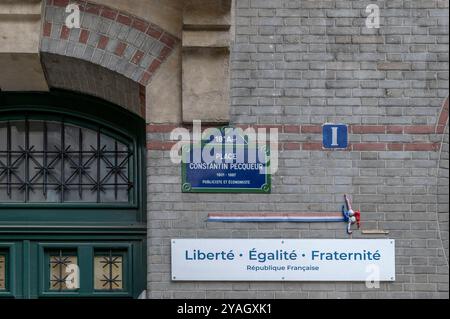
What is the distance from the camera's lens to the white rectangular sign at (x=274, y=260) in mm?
7445

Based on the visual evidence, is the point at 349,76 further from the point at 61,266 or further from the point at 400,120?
the point at 61,266

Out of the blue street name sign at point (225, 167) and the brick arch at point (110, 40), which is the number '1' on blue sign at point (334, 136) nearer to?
the blue street name sign at point (225, 167)

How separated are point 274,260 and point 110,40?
7.30 ft

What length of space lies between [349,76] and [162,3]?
1.64 meters

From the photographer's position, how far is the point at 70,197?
26.5 ft

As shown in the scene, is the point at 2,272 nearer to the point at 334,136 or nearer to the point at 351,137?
the point at 334,136

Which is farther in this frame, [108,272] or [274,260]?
[108,272]

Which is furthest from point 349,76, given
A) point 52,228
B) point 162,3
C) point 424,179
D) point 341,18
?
point 52,228

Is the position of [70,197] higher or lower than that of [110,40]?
lower

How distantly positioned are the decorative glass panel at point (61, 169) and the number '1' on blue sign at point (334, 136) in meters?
1.72

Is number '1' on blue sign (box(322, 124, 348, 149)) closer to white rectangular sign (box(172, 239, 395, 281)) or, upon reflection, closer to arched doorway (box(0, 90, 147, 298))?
white rectangular sign (box(172, 239, 395, 281))

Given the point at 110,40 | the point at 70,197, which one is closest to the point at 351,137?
the point at 110,40

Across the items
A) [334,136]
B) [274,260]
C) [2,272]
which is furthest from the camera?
[2,272]

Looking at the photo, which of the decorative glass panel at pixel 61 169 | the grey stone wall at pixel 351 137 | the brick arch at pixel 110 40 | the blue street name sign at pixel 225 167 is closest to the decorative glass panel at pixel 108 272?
the decorative glass panel at pixel 61 169
